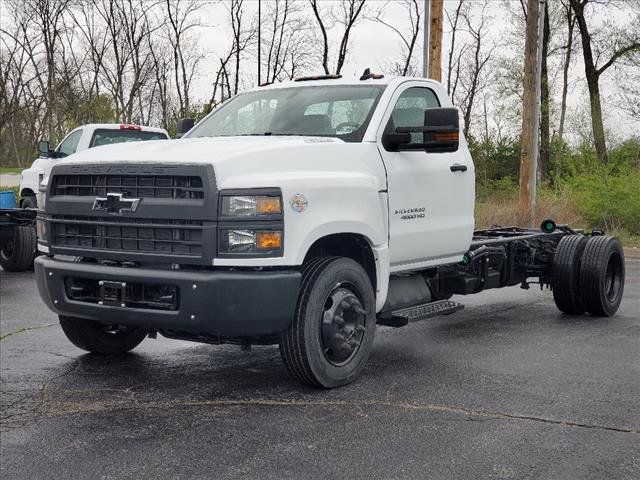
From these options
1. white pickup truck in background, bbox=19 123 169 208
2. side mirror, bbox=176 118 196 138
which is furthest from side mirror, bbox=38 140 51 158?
side mirror, bbox=176 118 196 138

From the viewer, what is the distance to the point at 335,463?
4.13 m

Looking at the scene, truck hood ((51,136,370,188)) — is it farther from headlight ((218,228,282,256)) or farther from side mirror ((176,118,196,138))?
side mirror ((176,118,196,138))

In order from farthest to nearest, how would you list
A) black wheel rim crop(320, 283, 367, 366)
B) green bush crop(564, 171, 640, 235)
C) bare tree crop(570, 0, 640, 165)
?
1. bare tree crop(570, 0, 640, 165)
2. green bush crop(564, 171, 640, 235)
3. black wheel rim crop(320, 283, 367, 366)

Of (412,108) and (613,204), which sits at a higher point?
(412,108)

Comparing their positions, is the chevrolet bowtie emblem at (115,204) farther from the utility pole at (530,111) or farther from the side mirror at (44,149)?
the utility pole at (530,111)

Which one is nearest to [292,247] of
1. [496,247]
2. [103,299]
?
[103,299]

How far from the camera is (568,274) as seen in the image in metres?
8.42

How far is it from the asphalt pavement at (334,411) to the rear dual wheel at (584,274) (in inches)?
34.7

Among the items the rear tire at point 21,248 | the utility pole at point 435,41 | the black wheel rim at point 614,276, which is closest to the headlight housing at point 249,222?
the black wheel rim at point 614,276

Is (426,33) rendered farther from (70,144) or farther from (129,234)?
(129,234)

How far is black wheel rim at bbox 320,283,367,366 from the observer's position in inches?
213

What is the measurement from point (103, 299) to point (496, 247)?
13.6 ft

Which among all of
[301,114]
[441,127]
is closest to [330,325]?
[441,127]

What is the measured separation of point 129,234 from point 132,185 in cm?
31
